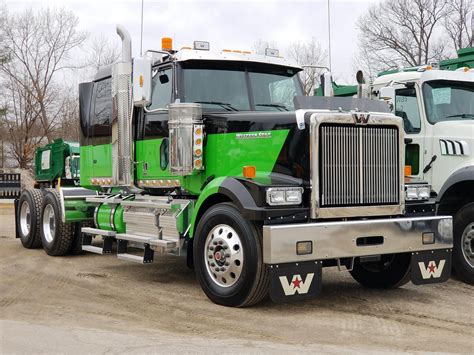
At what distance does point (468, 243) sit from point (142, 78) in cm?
460

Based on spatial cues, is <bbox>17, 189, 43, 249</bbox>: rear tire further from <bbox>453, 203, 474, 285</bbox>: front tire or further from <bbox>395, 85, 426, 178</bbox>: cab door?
<bbox>453, 203, 474, 285</bbox>: front tire

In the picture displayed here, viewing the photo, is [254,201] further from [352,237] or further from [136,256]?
[136,256]

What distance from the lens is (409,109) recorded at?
919 centimetres

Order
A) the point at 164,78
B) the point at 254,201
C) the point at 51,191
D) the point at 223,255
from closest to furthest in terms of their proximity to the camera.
→ the point at 254,201, the point at 223,255, the point at 164,78, the point at 51,191

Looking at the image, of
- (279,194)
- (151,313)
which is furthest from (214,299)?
(279,194)

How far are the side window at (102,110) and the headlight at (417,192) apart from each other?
4270 mm

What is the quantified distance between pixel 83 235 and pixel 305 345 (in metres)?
5.65

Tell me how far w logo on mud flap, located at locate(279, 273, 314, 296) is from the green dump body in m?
7.48

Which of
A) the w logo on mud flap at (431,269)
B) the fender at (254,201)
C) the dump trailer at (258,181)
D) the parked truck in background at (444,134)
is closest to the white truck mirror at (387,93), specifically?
the parked truck in background at (444,134)

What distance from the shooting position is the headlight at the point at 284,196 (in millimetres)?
6281

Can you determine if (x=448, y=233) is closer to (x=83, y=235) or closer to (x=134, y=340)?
(x=134, y=340)

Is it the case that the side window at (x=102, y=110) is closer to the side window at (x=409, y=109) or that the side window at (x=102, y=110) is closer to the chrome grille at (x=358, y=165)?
the chrome grille at (x=358, y=165)

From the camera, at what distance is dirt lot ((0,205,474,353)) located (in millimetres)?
5293

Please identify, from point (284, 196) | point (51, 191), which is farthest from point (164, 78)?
point (51, 191)
